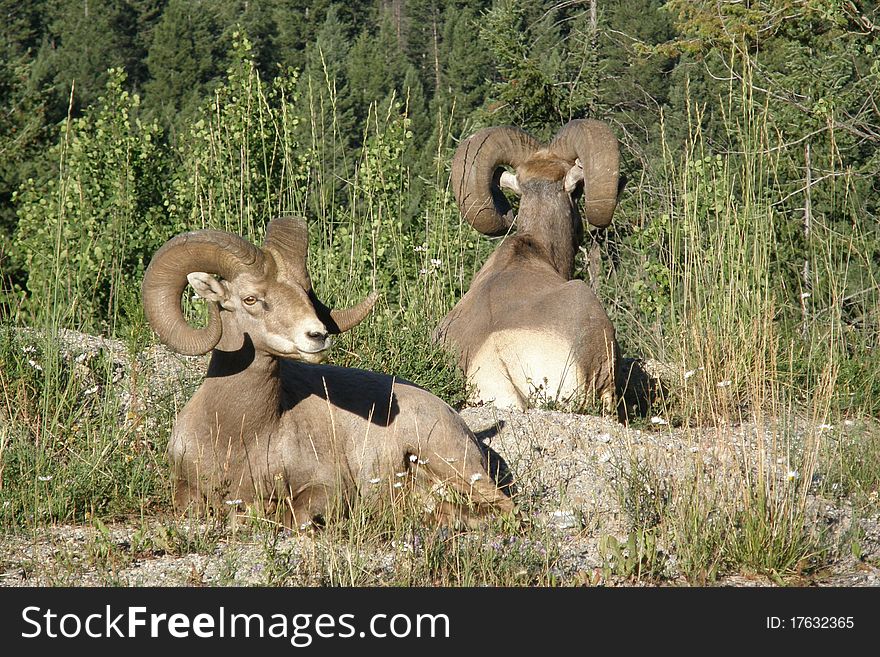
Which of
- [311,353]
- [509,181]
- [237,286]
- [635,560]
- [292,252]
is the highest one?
[509,181]

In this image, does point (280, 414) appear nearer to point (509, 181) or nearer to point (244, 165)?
point (244, 165)

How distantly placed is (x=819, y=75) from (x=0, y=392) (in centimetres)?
844

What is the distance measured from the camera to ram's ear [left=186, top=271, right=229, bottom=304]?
605 centimetres

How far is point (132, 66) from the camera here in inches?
2207

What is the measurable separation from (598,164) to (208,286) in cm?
461

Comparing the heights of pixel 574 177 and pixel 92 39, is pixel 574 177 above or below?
below

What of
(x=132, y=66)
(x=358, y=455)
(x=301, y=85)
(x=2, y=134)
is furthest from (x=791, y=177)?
(x=132, y=66)

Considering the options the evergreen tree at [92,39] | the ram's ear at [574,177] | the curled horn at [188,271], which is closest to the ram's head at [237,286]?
the curled horn at [188,271]

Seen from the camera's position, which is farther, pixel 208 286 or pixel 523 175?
pixel 523 175

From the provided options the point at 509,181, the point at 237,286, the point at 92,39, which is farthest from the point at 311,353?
the point at 92,39

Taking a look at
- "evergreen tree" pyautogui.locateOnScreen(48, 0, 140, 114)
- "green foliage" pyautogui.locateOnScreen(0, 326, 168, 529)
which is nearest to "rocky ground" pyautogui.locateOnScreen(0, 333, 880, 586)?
"green foliage" pyautogui.locateOnScreen(0, 326, 168, 529)

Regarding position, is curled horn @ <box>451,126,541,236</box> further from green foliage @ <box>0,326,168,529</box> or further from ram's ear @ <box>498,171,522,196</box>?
green foliage @ <box>0,326,168,529</box>

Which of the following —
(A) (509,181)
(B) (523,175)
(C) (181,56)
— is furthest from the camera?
(C) (181,56)

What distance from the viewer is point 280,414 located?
20.9 feet
